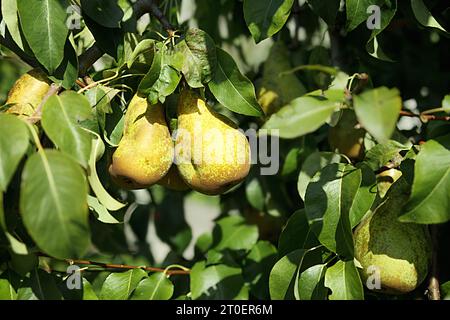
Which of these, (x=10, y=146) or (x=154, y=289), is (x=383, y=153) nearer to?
(x=154, y=289)

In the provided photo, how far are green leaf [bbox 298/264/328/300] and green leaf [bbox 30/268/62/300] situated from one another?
36cm

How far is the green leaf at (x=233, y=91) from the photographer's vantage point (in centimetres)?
115

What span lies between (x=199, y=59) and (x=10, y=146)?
0.35 meters

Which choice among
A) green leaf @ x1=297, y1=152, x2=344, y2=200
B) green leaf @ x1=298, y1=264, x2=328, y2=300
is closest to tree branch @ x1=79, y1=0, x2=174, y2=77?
green leaf @ x1=297, y1=152, x2=344, y2=200

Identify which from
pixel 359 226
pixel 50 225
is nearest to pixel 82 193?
pixel 50 225

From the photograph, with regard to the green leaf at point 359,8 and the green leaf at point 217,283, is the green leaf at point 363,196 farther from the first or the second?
the green leaf at point 217,283

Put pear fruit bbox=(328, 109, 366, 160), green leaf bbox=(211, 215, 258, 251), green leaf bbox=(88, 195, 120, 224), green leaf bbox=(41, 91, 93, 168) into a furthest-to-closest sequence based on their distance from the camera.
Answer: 1. green leaf bbox=(211, 215, 258, 251)
2. pear fruit bbox=(328, 109, 366, 160)
3. green leaf bbox=(88, 195, 120, 224)
4. green leaf bbox=(41, 91, 93, 168)

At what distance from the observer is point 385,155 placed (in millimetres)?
1208

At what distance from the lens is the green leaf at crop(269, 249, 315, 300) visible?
3.69 feet

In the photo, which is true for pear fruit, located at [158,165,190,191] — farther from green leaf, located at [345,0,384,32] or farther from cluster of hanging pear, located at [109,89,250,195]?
green leaf, located at [345,0,384,32]

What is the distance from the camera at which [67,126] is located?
0.96m

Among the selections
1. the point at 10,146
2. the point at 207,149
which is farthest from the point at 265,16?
the point at 10,146
